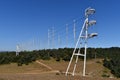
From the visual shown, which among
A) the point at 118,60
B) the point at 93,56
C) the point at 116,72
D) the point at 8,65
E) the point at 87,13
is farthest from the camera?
the point at 93,56

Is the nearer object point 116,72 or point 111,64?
point 116,72

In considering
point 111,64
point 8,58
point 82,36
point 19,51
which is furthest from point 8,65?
point 82,36

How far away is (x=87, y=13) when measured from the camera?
33.5 metres

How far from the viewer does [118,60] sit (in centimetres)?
6756

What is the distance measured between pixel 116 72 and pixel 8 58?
74.4 ft

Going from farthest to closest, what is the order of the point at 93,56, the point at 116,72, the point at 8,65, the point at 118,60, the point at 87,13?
the point at 93,56, the point at 118,60, the point at 8,65, the point at 116,72, the point at 87,13

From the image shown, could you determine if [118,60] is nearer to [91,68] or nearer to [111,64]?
[111,64]

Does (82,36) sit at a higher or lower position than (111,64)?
higher

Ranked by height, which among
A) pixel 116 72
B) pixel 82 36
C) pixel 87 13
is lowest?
pixel 116 72

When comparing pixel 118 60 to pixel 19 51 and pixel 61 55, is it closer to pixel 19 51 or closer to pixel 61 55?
pixel 61 55

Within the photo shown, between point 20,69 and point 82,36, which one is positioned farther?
point 20,69

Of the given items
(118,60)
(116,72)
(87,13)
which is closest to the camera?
(87,13)

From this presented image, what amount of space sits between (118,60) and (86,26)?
1408 inches

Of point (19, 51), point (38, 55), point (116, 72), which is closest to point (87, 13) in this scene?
point (116, 72)
